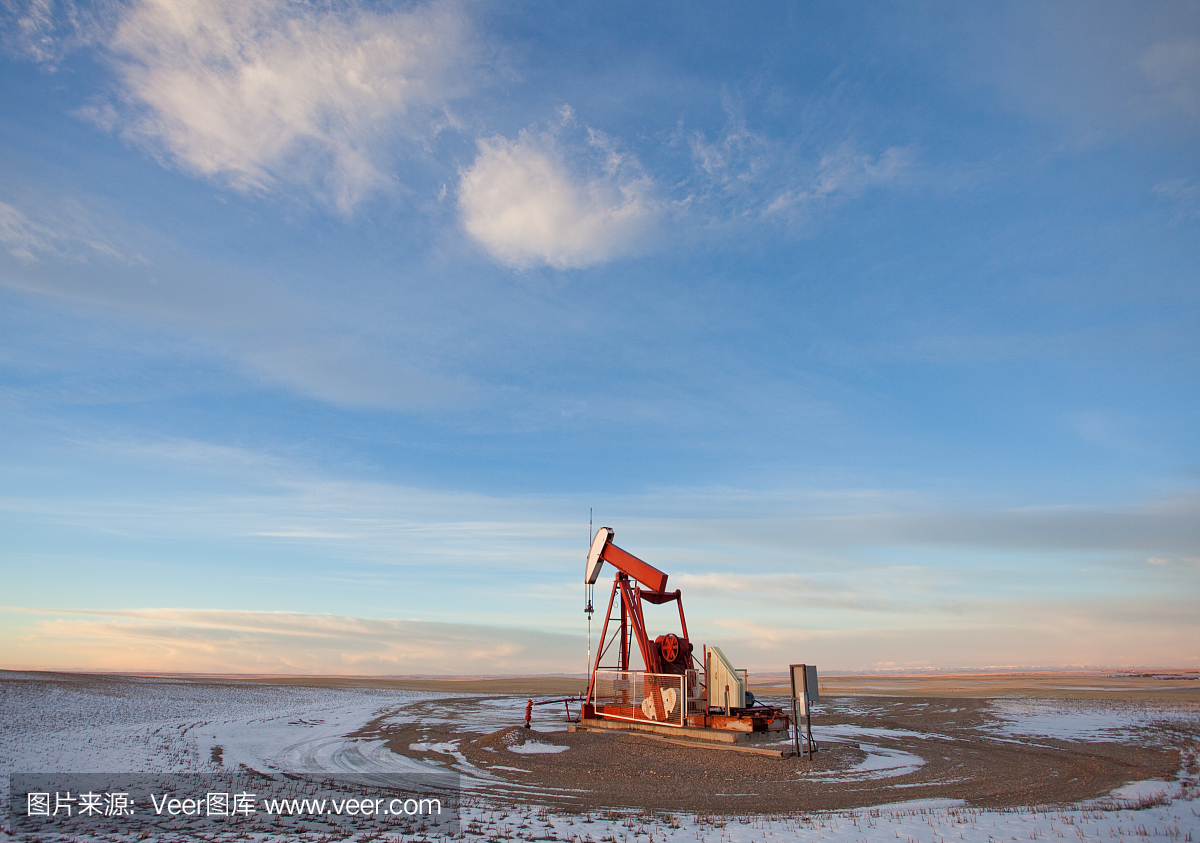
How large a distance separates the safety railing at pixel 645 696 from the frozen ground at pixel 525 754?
2083mm

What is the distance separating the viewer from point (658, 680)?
21625 mm

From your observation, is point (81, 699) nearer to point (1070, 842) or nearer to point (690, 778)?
point (690, 778)

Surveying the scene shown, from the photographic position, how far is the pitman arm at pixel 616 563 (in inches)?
924

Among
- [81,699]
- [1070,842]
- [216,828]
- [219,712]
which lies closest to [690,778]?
[1070,842]

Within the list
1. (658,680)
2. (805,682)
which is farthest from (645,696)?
(805,682)

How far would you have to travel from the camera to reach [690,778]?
585 inches

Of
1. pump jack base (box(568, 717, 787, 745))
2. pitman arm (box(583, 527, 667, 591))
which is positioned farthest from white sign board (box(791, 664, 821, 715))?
pitman arm (box(583, 527, 667, 591))

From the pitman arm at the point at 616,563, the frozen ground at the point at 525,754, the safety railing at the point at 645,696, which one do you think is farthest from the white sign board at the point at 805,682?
the pitman arm at the point at 616,563

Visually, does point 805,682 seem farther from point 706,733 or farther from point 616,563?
point 616,563

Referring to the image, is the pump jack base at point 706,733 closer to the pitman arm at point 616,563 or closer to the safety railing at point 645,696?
the safety railing at point 645,696

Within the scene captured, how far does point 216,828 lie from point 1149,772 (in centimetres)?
1877

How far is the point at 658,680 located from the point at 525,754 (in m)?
5.18

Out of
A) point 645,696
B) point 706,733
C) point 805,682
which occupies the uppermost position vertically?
point 805,682

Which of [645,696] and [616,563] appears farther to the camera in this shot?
[616,563]
